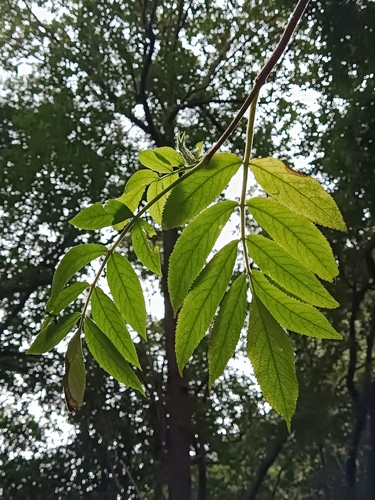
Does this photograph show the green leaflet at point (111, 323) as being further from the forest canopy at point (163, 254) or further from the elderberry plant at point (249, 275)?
the forest canopy at point (163, 254)

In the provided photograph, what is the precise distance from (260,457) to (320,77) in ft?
10.3

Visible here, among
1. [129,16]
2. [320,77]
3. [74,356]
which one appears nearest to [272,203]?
[74,356]

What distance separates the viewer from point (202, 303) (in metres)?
0.28

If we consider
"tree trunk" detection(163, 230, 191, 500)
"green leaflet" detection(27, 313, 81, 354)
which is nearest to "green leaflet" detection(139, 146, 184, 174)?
"green leaflet" detection(27, 313, 81, 354)

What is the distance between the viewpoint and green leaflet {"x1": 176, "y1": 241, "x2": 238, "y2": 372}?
0.27 m

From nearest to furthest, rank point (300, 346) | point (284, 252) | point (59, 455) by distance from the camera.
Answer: point (284, 252) < point (59, 455) < point (300, 346)

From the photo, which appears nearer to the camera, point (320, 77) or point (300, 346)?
point (320, 77)

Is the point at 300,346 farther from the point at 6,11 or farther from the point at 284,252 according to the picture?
the point at 284,252

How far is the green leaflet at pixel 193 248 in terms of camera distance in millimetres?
280

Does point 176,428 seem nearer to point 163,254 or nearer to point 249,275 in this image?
point 163,254

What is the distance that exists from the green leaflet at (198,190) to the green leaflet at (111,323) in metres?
0.07

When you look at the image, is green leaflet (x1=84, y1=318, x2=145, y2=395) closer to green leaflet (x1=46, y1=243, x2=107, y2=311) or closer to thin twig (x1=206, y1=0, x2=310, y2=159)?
green leaflet (x1=46, y1=243, x2=107, y2=311)

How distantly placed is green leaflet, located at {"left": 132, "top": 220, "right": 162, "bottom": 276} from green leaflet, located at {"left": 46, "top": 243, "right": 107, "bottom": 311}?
3 cm

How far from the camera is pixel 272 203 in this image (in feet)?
0.96
